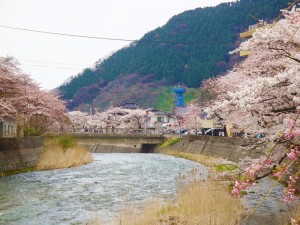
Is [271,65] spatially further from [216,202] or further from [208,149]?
[208,149]

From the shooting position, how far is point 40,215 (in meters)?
14.0

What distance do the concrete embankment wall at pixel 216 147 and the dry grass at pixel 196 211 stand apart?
16.7 meters

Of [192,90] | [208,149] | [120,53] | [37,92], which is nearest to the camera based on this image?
[37,92]

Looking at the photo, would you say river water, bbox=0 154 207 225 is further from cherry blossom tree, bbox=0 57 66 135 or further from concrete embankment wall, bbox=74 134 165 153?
concrete embankment wall, bbox=74 134 165 153

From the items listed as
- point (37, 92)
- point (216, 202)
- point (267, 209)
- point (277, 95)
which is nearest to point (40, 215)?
point (216, 202)

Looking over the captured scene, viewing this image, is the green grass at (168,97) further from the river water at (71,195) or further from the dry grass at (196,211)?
the dry grass at (196,211)

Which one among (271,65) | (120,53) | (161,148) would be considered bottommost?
(161,148)

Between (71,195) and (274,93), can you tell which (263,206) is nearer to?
(274,93)

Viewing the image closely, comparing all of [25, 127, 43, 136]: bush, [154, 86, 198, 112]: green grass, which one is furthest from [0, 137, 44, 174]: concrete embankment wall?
[154, 86, 198, 112]: green grass

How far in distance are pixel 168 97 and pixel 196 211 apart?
132 metres

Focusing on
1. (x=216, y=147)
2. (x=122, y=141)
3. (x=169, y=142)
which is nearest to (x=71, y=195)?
(x=216, y=147)

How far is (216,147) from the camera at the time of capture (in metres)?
44.5

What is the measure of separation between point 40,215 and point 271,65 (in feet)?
33.9

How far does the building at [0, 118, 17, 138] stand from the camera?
3212 centimetres
